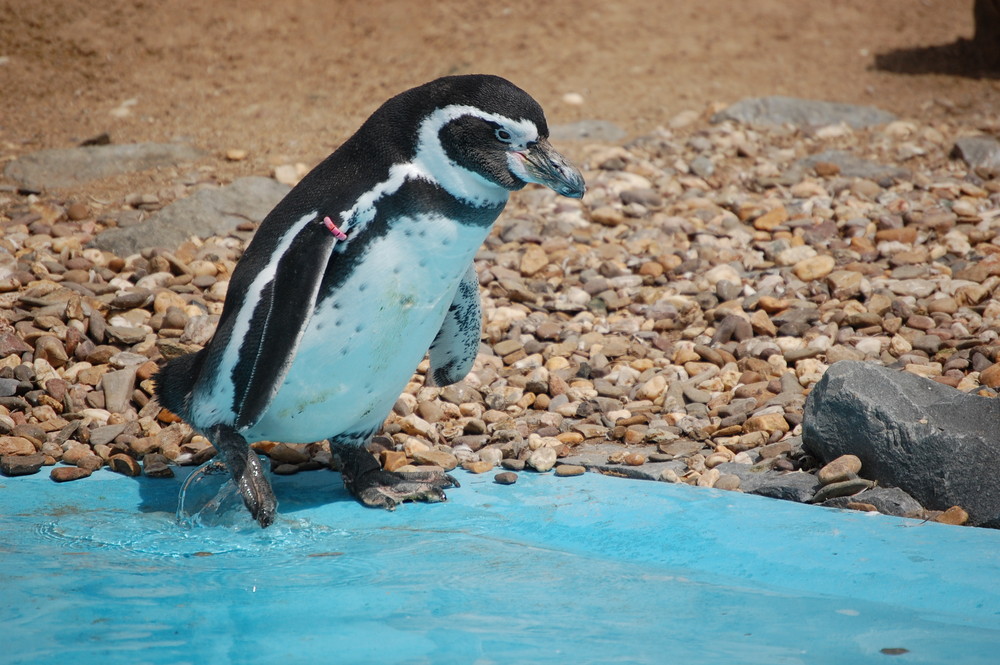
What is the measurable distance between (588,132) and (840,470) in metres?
4.19

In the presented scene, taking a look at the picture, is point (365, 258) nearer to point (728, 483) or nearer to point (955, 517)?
point (728, 483)

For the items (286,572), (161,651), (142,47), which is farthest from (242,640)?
(142,47)

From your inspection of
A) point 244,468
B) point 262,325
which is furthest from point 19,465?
point 262,325

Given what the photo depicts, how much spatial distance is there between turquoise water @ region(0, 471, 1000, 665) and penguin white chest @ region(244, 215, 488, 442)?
0.33 meters

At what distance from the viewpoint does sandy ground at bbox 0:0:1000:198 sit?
692 cm

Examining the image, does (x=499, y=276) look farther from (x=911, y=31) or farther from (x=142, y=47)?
(x=911, y=31)

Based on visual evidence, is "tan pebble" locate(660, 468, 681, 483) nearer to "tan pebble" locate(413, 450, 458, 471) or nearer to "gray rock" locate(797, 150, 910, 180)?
"tan pebble" locate(413, 450, 458, 471)

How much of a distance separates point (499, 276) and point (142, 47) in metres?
4.54

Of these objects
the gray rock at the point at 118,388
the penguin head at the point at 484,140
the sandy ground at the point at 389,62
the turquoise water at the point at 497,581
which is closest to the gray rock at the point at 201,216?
the sandy ground at the point at 389,62

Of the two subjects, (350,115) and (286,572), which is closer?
(286,572)

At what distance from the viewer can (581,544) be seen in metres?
2.76

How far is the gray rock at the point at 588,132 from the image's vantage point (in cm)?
669

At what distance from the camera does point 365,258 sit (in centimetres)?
265

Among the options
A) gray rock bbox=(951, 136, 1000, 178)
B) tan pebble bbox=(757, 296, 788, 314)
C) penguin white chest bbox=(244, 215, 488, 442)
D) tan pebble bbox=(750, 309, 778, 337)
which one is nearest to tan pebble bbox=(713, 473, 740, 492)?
penguin white chest bbox=(244, 215, 488, 442)
